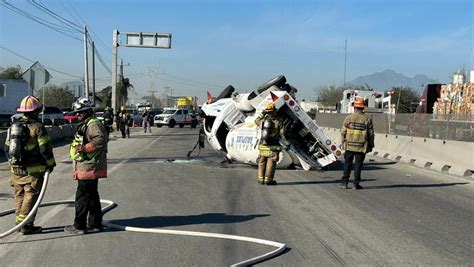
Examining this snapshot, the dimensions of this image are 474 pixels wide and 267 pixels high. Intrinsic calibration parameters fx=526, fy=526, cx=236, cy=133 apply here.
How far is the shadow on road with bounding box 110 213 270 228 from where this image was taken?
6.93 metres

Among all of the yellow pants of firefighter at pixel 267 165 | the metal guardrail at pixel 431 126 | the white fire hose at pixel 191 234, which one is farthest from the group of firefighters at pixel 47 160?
the metal guardrail at pixel 431 126

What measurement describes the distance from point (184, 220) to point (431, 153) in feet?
34.3

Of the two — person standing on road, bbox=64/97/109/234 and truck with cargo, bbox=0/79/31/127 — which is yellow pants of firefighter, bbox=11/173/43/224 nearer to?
person standing on road, bbox=64/97/109/234

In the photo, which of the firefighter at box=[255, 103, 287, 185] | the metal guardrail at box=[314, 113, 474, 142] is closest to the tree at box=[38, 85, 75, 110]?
the metal guardrail at box=[314, 113, 474, 142]

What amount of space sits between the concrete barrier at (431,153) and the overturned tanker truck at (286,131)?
337 cm

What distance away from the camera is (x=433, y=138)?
16.6 m

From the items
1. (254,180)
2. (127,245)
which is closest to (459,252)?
(127,245)

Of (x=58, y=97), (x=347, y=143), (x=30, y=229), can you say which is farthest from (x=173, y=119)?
(x=58, y=97)

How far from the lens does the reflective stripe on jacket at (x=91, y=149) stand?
20.4ft

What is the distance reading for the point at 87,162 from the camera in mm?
6258

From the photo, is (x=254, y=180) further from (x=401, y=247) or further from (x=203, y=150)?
(x=203, y=150)

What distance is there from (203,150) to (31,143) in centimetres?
1366

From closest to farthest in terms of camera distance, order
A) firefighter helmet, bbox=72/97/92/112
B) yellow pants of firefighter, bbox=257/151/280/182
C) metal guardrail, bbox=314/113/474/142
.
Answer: firefighter helmet, bbox=72/97/92/112 → yellow pants of firefighter, bbox=257/151/280/182 → metal guardrail, bbox=314/113/474/142

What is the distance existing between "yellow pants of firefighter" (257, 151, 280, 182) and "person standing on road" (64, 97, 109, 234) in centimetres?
478
